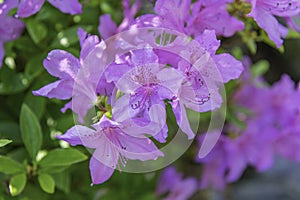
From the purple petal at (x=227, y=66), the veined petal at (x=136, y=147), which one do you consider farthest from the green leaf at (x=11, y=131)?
the purple petal at (x=227, y=66)

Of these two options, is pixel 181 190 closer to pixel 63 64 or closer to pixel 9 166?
pixel 9 166

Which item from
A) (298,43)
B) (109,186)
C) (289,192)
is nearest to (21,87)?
(109,186)

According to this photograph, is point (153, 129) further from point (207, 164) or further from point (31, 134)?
point (207, 164)

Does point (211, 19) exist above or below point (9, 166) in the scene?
above

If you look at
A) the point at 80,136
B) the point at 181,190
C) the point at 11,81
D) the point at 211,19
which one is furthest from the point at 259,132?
the point at 80,136

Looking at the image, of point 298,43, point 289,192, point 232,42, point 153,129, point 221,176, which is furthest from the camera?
point 298,43

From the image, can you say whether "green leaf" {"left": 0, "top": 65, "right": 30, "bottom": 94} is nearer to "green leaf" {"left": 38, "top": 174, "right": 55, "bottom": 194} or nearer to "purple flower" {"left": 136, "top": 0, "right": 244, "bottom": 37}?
"green leaf" {"left": 38, "top": 174, "right": 55, "bottom": 194}
